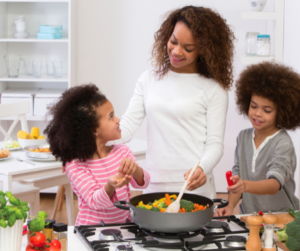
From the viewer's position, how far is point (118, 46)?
13.6ft

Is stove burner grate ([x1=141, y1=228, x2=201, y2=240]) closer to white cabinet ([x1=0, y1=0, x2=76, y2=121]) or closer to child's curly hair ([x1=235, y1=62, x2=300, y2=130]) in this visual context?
child's curly hair ([x1=235, y1=62, x2=300, y2=130])

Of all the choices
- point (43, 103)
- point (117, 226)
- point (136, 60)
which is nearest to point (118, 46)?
point (136, 60)

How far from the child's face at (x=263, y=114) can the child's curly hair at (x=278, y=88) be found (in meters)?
0.02

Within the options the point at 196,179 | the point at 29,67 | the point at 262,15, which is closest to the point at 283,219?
the point at 196,179

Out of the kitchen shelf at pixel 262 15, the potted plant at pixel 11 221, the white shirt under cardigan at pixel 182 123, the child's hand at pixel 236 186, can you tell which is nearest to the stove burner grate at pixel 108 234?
the potted plant at pixel 11 221

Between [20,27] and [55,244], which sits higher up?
[20,27]

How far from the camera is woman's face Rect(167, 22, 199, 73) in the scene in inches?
61.6

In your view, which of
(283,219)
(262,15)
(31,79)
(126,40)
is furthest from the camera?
(126,40)

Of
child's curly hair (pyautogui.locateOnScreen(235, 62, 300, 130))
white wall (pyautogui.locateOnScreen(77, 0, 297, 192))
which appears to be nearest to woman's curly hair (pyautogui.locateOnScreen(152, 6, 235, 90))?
child's curly hair (pyautogui.locateOnScreen(235, 62, 300, 130))

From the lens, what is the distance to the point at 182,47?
157 cm

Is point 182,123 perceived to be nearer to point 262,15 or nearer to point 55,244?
point 55,244

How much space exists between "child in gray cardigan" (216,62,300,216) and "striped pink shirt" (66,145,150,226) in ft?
1.61

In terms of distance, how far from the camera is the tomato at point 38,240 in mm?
967

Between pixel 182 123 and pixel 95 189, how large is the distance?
45 cm
